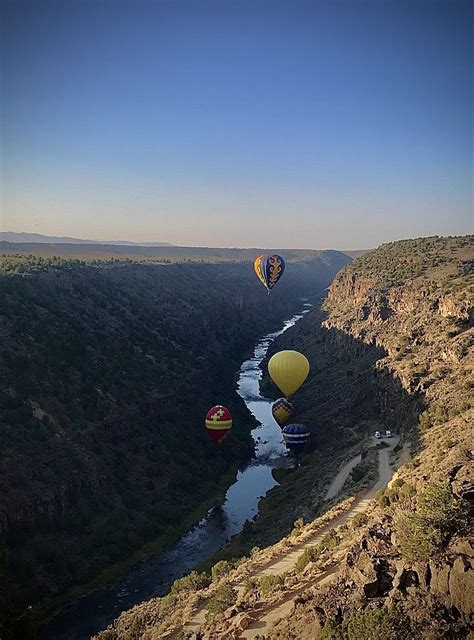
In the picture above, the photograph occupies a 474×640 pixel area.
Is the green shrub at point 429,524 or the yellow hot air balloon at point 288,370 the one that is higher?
the green shrub at point 429,524

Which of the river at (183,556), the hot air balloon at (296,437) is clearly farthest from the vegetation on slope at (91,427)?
the hot air balloon at (296,437)

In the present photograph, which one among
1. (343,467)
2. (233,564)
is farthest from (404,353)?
(233,564)

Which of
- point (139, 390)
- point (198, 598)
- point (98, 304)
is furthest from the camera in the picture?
point (98, 304)

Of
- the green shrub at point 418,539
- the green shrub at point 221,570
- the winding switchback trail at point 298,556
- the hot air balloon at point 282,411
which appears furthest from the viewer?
the hot air balloon at point 282,411

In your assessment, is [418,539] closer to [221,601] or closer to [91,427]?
[221,601]

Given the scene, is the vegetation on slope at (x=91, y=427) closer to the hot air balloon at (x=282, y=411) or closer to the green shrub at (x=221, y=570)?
the hot air balloon at (x=282, y=411)

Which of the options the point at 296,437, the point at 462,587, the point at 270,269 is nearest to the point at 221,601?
A: the point at 462,587

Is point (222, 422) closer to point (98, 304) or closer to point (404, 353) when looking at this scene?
point (404, 353)
